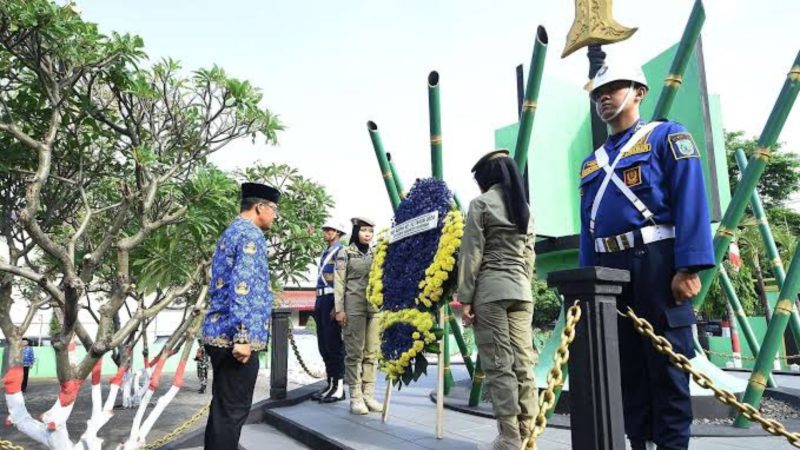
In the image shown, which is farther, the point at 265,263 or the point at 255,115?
the point at 255,115

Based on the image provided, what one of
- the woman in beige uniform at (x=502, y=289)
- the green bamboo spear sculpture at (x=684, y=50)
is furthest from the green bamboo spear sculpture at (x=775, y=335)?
the woman in beige uniform at (x=502, y=289)

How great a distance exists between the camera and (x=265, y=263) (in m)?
3.51

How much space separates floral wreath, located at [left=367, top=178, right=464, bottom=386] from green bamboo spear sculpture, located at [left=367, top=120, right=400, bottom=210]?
53.1 inches

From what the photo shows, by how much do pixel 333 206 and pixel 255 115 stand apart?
2.97 m

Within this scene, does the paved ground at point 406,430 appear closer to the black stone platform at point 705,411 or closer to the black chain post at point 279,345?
the black stone platform at point 705,411

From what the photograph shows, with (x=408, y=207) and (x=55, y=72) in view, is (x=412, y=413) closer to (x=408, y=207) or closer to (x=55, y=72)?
(x=408, y=207)

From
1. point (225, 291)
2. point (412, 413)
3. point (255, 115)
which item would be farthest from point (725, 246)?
point (255, 115)

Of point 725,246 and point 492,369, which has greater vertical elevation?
point 725,246

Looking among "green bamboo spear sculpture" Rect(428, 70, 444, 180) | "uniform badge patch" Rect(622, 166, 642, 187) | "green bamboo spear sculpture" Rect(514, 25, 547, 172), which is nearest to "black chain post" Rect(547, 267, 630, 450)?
"uniform badge patch" Rect(622, 166, 642, 187)

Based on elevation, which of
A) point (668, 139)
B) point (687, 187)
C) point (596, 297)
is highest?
point (668, 139)

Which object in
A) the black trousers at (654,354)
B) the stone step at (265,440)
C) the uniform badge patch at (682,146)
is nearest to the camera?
the black trousers at (654,354)

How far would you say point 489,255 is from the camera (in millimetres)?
3396

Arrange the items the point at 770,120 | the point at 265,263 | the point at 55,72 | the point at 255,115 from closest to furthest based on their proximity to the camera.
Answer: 1. the point at 265,263
2. the point at 770,120
3. the point at 55,72
4. the point at 255,115

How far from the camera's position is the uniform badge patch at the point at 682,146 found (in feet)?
8.11
